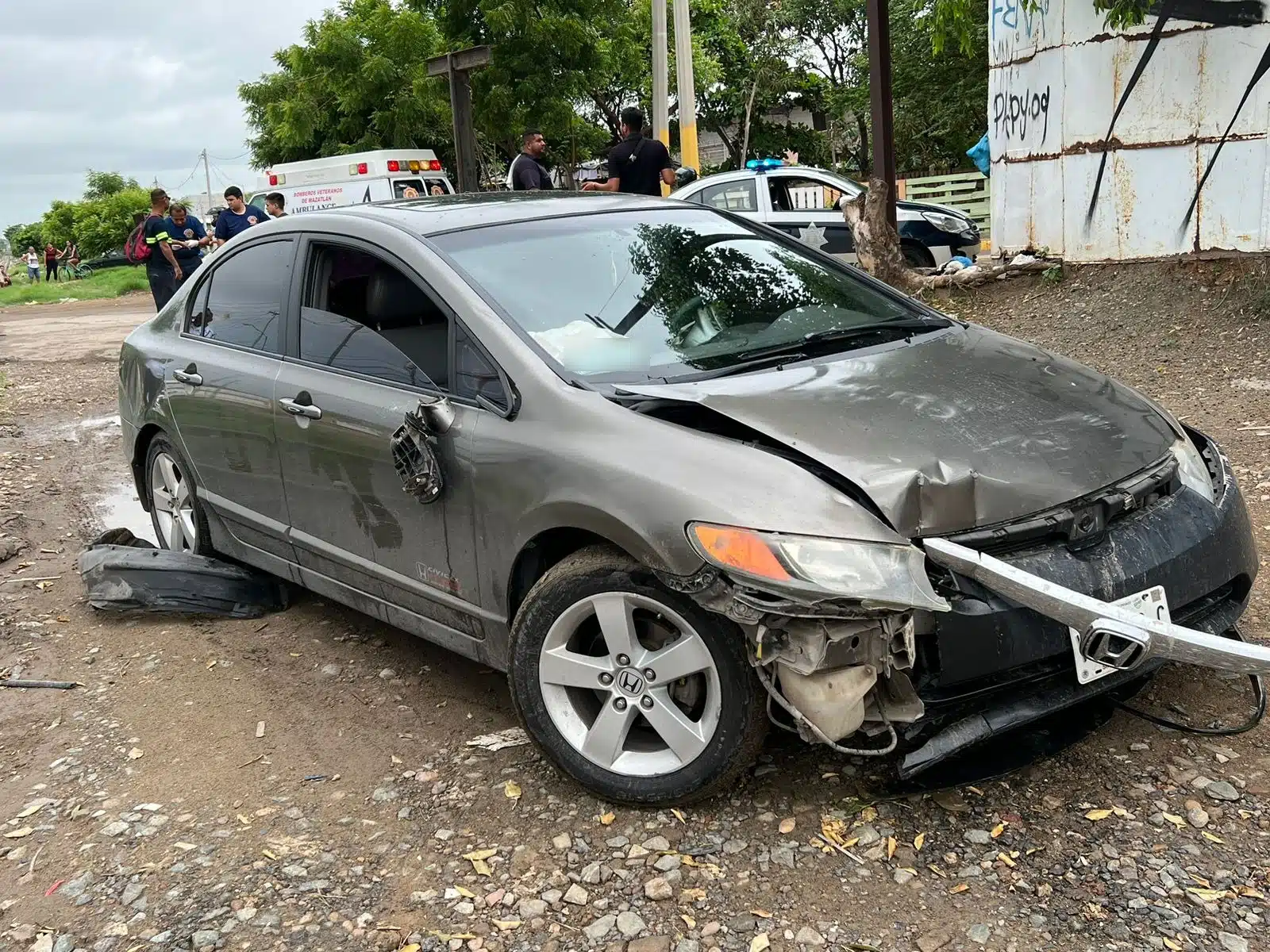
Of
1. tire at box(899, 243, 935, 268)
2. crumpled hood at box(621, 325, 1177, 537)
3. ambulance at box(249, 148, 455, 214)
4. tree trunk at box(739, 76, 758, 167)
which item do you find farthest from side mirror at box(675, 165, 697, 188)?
tree trunk at box(739, 76, 758, 167)

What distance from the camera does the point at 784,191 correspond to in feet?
39.3

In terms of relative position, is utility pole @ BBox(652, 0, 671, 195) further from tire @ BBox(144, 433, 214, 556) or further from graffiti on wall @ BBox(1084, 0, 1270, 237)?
tire @ BBox(144, 433, 214, 556)

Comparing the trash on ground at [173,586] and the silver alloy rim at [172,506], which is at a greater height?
the silver alloy rim at [172,506]

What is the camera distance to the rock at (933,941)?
2.41m

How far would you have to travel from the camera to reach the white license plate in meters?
2.66

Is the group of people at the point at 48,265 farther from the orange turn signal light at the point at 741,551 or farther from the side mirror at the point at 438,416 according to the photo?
the orange turn signal light at the point at 741,551

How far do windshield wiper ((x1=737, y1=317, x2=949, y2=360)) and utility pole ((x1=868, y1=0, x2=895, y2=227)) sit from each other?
20.6ft

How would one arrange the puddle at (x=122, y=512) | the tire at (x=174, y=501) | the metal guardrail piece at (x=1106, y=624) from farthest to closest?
the puddle at (x=122, y=512) → the tire at (x=174, y=501) → the metal guardrail piece at (x=1106, y=624)

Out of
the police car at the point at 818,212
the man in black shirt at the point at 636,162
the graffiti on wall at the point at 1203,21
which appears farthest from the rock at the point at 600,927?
the police car at the point at 818,212

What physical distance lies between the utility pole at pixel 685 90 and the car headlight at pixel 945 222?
4.90m

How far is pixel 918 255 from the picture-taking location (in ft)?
39.4

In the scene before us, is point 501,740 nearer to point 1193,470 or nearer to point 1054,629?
point 1054,629

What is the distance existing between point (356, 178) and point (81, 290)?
41.2 ft

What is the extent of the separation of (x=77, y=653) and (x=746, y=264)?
2.94 m
